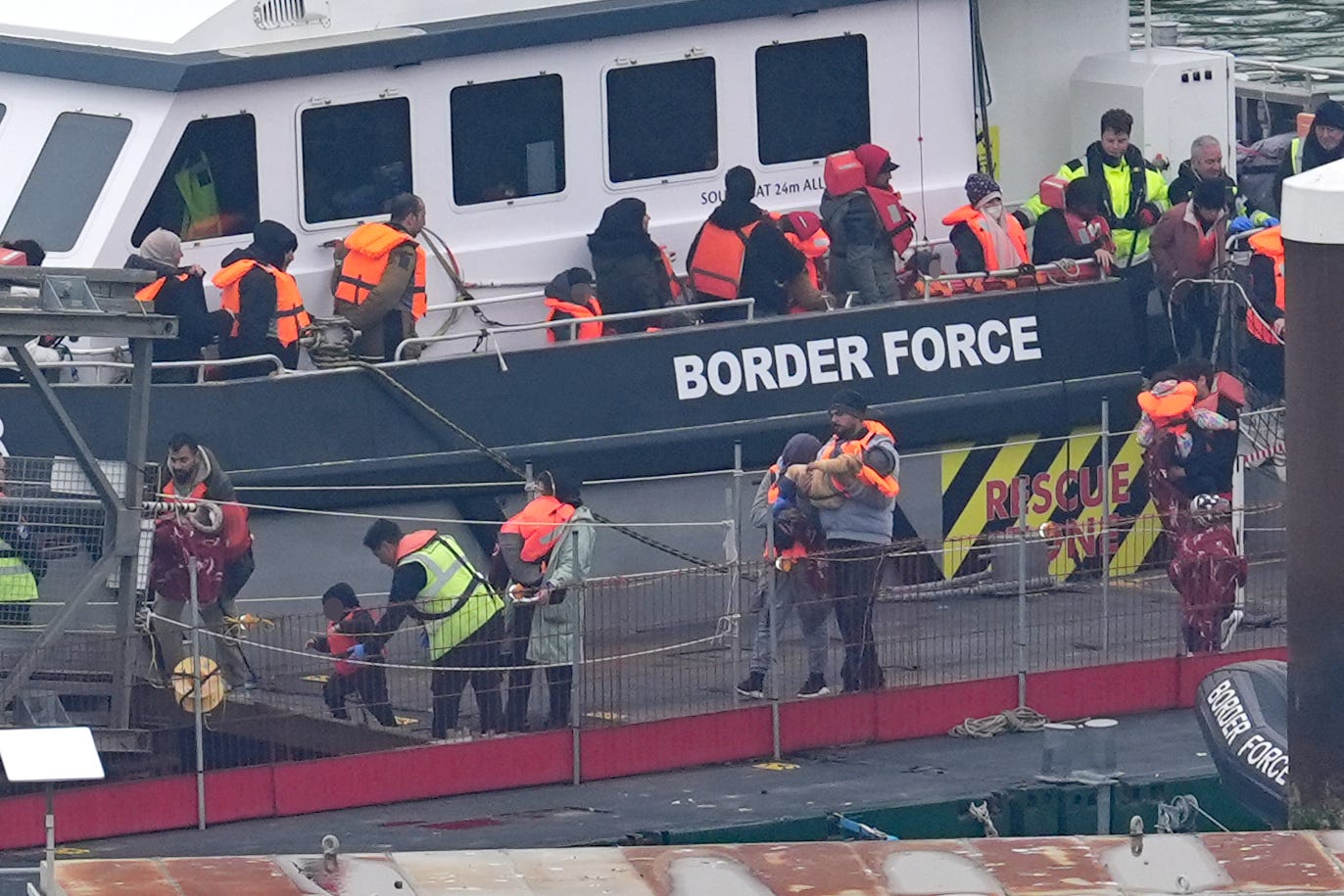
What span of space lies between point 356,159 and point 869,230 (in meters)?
2.55

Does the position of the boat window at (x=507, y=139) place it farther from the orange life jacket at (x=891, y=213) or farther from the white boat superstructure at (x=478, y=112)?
the orange life jacket at (x=891, y=213)

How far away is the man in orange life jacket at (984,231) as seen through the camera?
48.6 feet

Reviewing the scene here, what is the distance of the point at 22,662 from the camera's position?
11305mm

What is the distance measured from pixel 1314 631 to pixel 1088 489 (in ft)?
15.1

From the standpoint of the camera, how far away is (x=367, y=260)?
1356 centimetres

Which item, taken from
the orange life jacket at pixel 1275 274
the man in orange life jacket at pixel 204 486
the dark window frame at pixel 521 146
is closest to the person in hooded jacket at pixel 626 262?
the dark window frame at pixel 521 146

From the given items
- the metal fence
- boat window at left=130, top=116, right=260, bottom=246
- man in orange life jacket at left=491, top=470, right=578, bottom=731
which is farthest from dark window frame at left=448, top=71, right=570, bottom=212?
man in orange life jacket at left=491, top=470, right=578, bottom=731

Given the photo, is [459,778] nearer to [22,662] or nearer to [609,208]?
[22,662]

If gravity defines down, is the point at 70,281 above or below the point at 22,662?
above

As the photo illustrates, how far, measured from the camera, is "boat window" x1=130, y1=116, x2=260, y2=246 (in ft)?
44.2

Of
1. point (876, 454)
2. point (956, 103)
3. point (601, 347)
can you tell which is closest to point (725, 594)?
point (876, 454)

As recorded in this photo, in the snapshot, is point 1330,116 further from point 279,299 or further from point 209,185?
point 209,185

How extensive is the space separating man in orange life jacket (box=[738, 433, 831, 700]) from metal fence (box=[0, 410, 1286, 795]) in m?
0.02

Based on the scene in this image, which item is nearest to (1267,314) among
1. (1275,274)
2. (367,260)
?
(1275,274)
